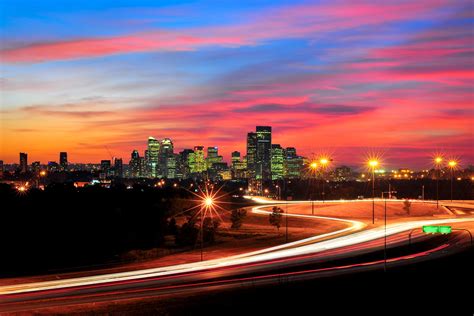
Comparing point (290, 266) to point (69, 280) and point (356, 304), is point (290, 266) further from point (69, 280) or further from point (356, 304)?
point (69, 280)

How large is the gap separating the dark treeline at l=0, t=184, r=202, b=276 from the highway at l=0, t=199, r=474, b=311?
21.5m

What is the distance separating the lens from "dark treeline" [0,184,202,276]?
84438 millimetres

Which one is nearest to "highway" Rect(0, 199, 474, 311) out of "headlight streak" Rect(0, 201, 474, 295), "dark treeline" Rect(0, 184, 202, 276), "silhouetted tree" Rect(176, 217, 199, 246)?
"headlight streak" Rect(0, 201, 474, 295)

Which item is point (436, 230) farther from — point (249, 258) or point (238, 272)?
point (238, 272)

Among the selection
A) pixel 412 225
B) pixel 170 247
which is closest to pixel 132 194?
pixel 170 247

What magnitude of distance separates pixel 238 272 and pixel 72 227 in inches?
2255

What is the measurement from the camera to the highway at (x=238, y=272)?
45.8m

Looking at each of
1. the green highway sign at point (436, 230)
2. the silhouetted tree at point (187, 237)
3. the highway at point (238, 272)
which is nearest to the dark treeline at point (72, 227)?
the silhouetted tree at point (187, 237)

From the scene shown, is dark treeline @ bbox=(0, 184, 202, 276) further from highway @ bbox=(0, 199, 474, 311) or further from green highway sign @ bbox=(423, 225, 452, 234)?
green highway sign @ bbox=(423, 225, 452, 234)

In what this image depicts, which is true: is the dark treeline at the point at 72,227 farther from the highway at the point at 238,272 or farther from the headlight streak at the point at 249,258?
the highway at the point at 238,272

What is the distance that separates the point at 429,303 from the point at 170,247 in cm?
4842

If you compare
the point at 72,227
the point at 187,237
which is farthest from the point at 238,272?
the point at 72,227

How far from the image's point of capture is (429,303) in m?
45.2

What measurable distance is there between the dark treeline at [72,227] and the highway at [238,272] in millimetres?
21504
